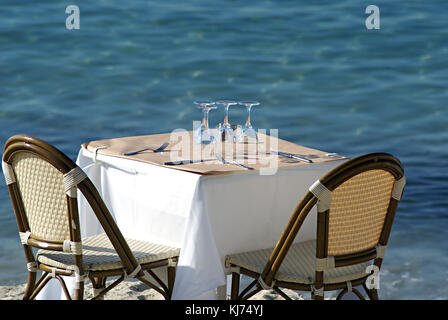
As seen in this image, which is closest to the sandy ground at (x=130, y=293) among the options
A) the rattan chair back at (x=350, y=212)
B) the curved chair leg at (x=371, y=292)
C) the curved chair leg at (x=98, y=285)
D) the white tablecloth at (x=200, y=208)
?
the curved chair leg at (x=98, y=285)

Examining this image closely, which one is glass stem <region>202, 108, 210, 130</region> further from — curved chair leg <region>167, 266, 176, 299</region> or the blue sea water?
the blue sea water

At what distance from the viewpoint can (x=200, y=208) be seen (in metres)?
2.38

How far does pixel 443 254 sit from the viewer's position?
4348 millimetres

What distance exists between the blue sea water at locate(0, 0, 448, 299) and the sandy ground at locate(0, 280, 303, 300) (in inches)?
104

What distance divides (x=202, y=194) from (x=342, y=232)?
1.49 feet

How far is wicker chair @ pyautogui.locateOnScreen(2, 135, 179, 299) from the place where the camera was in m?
2.30

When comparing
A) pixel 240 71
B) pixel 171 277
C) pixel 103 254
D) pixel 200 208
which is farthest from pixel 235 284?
pixel 240 71

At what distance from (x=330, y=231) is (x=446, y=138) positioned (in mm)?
5182

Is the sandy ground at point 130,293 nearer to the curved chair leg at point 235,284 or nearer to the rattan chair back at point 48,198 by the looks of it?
the curved chair leg at point 235,284

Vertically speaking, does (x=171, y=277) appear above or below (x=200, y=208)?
below

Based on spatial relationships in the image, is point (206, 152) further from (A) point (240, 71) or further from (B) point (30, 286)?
(A) point (240, 71)

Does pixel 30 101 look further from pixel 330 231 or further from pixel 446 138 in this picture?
pixel 330 231

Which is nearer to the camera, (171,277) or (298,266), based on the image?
(298,266)
